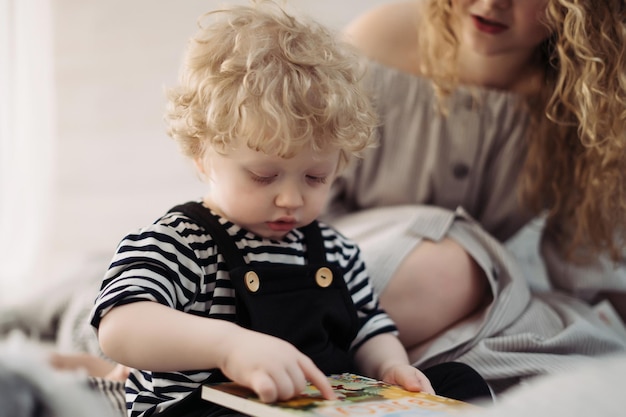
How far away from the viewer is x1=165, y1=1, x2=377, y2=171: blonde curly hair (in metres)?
0.76

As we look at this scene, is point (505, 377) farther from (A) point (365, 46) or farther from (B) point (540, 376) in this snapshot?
(A) point (365, 46)

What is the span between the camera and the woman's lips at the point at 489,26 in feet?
3.75

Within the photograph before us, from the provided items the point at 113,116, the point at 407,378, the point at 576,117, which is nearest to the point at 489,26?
the point at 576,117

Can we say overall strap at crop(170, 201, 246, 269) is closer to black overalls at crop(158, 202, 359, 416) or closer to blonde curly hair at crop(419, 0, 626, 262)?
black overalls at crop(158, 202, 359, 416)

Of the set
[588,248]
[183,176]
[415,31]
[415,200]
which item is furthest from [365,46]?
[183,176]

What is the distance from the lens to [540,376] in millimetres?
970

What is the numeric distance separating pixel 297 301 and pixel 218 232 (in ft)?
0.36

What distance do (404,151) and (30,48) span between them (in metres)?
1.05

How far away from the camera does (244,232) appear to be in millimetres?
844

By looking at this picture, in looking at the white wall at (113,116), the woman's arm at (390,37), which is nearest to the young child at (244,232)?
the woman's arm at (390,37)

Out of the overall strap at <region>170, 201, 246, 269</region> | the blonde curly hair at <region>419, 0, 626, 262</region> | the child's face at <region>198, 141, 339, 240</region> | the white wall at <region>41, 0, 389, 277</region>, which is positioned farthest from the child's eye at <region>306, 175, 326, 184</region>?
the white wall at <region>41, 0, 389, 277</region>

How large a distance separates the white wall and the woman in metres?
0.76

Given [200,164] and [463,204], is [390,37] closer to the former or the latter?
[463,204]

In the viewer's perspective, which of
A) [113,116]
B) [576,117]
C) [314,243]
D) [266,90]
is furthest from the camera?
[113,116]
